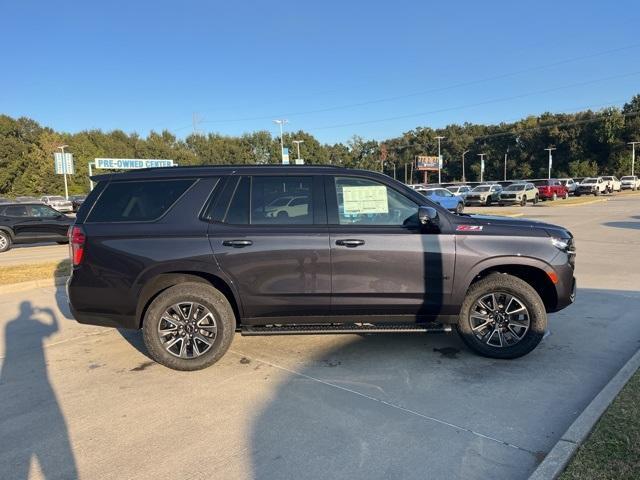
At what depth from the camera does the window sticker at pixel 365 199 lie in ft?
15.5

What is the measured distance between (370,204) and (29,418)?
11.3 feet

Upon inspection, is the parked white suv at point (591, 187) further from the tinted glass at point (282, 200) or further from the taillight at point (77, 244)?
the taillight at point (77, 244)

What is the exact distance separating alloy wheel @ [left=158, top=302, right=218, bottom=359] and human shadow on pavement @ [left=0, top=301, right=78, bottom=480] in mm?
1066

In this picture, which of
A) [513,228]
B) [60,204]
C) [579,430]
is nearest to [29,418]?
[579,430]

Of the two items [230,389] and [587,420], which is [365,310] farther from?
[587,420]

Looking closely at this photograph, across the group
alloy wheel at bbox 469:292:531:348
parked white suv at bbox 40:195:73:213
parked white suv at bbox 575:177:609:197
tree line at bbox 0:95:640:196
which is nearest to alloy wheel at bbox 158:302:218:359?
alloy wheel at bbox 469:292:531:348

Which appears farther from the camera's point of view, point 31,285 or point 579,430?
point 31,285

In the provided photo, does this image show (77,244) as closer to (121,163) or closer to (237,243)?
(237,243)

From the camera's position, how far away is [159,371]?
15.5ft

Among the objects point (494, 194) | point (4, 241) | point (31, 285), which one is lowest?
point (31, 285)

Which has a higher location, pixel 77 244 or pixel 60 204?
pixel 60 204

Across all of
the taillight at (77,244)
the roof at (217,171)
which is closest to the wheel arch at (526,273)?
the roof at (217,171)

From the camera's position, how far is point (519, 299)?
4727 millimetres

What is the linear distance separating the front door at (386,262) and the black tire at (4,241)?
48.9ft
